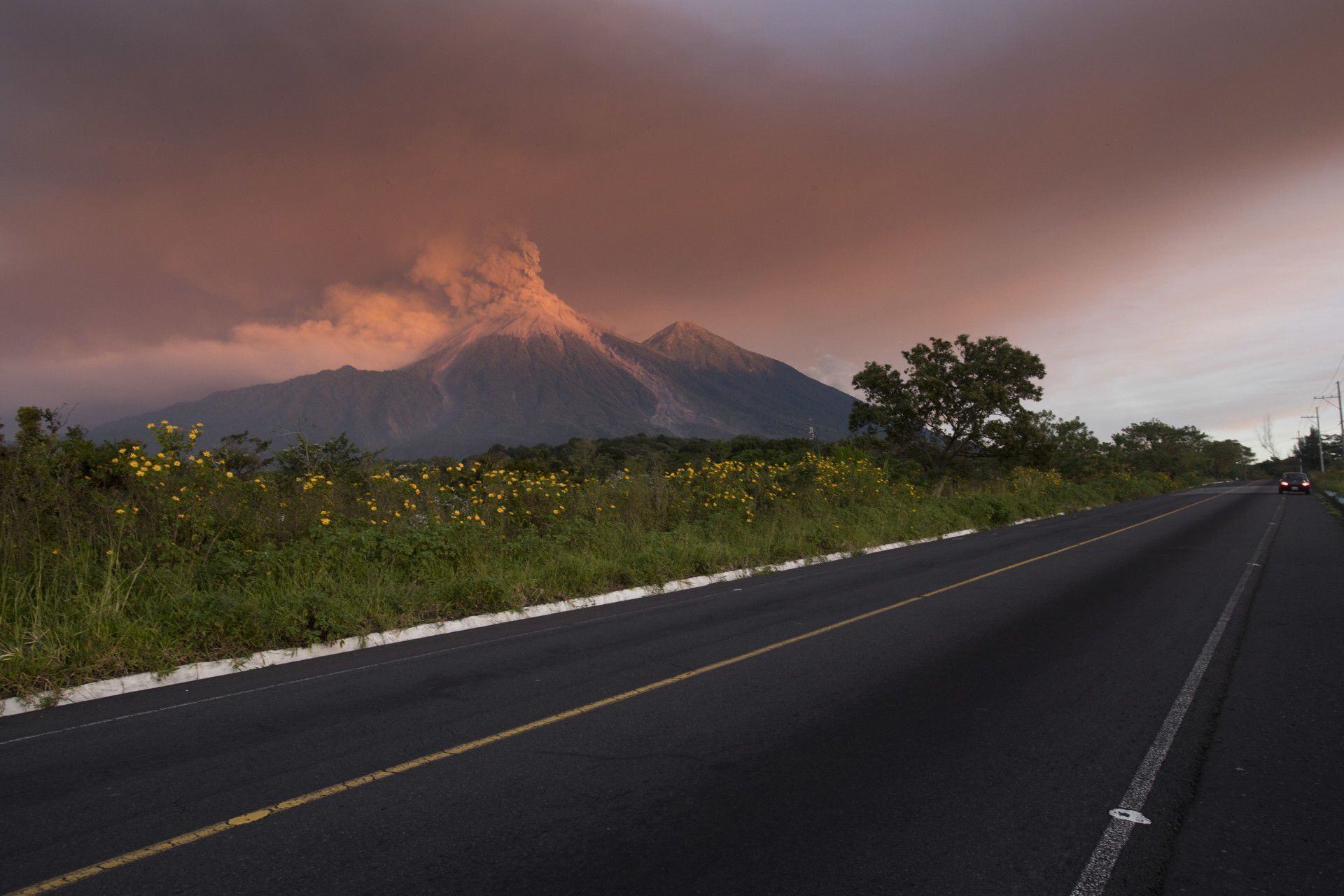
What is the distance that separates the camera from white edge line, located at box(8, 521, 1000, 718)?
5891 millimetres

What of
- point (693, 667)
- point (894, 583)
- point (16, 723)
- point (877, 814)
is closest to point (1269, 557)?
point (894, 583)

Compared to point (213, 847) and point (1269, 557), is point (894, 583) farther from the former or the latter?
point (213, 847)

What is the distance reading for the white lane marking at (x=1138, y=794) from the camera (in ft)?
9.81

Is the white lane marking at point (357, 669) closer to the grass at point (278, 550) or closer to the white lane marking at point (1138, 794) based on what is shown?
the grass at point (278, 550)

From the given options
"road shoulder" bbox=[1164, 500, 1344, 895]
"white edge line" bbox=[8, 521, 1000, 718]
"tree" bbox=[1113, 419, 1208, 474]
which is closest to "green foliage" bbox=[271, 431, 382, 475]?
"white edge line" bbox=[8, 521, 1000, 718]

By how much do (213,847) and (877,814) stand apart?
3.11m

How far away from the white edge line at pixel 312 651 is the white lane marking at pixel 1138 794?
6574mm

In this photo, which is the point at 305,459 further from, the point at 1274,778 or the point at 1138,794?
the point at 1274,778

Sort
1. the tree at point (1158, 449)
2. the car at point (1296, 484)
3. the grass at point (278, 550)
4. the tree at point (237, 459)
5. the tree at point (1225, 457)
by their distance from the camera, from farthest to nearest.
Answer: the tree at point (1225, 457) → the tree at point (1158, 449) → the car at point (1296, 484) → the tree at point (237, 459) → the grass at point (278, 550)

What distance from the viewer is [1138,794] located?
3.74m

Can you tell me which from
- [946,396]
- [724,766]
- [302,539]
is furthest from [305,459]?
[946,396]

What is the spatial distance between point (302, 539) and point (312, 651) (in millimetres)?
2680

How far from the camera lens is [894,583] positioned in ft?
36.4

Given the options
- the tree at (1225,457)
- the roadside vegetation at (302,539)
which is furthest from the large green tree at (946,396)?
the tree at (1225,457)
